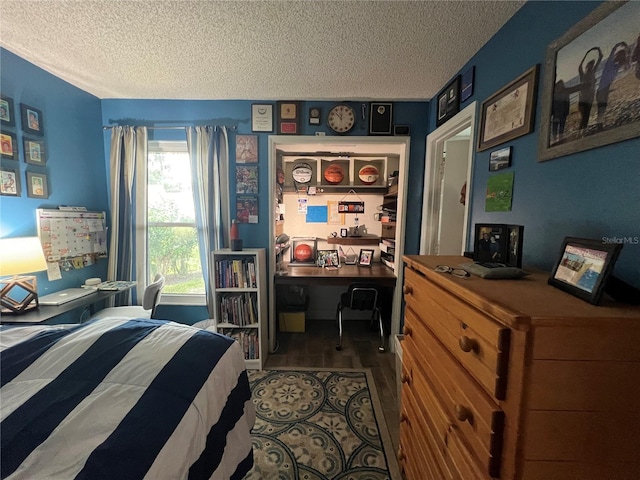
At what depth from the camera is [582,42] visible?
881mm

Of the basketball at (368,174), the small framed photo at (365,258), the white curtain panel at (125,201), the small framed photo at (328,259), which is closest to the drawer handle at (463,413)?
the small framed photo at (328,259)

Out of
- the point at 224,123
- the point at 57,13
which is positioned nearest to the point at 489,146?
the point at 224,123

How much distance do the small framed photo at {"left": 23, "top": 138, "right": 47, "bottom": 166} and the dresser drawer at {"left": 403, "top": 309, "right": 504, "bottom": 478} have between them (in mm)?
2868

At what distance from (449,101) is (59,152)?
3.21m

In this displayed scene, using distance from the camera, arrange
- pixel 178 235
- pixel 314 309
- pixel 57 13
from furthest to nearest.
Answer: pixel 314 309
pixel 178 235
pixel 57 13

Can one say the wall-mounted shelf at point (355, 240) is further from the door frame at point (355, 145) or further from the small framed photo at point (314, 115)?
the small framed photo at point (314, 115)

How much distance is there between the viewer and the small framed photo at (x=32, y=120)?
1806 mm

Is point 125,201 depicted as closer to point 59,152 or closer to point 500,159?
point 59,152

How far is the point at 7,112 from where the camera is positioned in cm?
171

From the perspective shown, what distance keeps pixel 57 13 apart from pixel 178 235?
1.73m

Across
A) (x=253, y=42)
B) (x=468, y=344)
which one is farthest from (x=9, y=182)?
(x=468, y=344)

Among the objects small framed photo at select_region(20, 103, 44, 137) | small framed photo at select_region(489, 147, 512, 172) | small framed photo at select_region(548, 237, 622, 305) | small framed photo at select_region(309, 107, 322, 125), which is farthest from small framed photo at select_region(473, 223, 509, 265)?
small framed photo at select_region(20, 103, 44, 137)

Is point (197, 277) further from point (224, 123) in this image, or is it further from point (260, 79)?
point (260, 79)

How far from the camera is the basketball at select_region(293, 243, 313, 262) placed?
10.4 feet
